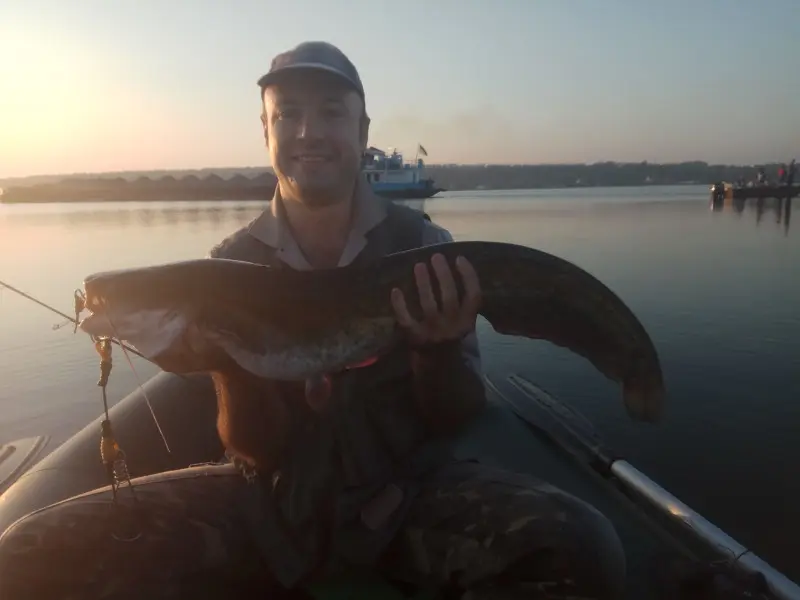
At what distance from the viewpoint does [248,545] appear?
3.15 meters

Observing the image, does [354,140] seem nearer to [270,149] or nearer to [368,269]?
[270,149]

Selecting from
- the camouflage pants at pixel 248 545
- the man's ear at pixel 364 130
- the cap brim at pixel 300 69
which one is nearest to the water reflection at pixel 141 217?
the man's ear at pixel 364 130

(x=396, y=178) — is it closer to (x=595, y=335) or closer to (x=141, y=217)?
(x=141, y=217)

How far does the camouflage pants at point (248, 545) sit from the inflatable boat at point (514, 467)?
0.45m

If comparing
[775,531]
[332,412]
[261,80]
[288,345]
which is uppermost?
[261,80]

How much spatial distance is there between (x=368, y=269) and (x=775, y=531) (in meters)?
4.17

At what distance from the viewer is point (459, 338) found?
128 inches

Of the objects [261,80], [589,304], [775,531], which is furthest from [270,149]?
[775,531]

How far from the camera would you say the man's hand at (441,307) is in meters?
3.14

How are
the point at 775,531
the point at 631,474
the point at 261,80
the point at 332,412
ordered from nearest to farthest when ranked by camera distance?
the point at 332,412 < the point at 261,80 < the point at 631,474 < the point at 775,531

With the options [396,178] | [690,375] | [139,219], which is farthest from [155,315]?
[396,178]

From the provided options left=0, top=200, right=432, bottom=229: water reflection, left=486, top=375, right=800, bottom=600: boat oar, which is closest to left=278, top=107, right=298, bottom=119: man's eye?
left=486, top=375, right=800, bottom=600: boat oar

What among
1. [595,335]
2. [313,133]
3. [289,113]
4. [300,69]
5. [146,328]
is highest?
[300,69]

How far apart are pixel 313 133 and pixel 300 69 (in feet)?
1.21
